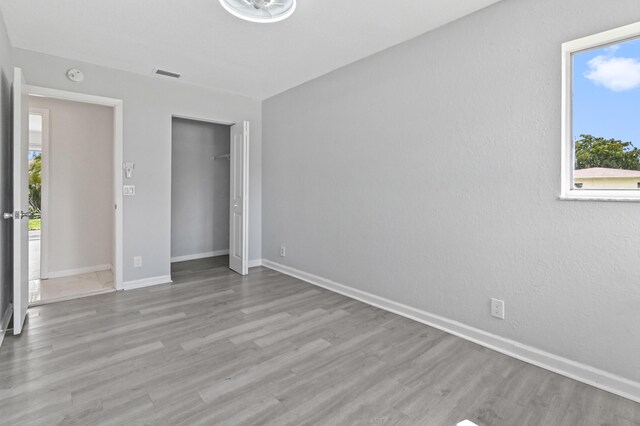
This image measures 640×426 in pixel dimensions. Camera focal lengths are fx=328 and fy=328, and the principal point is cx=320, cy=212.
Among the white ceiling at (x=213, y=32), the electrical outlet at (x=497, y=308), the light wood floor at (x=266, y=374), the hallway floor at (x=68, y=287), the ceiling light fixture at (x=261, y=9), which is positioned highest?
the white ceiling at (x=213, y=32)

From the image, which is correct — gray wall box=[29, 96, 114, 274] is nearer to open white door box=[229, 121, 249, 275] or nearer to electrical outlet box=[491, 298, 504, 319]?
open white door box=[229, 121, 249, 275]

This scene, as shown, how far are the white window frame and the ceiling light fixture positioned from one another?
1.87m

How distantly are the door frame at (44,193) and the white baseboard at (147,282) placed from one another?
1391 millimetres

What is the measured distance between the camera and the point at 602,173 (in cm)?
206

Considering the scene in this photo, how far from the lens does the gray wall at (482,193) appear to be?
2.01 m

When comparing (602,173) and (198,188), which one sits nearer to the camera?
(602,173)

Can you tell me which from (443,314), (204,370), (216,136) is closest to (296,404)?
(204,370)

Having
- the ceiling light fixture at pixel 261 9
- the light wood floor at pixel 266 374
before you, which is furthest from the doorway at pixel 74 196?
the ceiling light fixture at pixel 261 9

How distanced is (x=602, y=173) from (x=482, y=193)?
706 mm

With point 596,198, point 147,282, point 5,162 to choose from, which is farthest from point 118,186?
point 596,198

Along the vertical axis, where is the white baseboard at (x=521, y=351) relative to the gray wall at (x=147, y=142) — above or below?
below

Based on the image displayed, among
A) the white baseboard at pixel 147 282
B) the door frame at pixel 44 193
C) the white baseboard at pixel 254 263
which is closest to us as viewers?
the white baseboard at pixel 147 282

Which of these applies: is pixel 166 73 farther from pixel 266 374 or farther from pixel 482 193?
pixel 482 193

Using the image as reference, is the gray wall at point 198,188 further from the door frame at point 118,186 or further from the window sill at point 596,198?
the window sill at point 596,198
